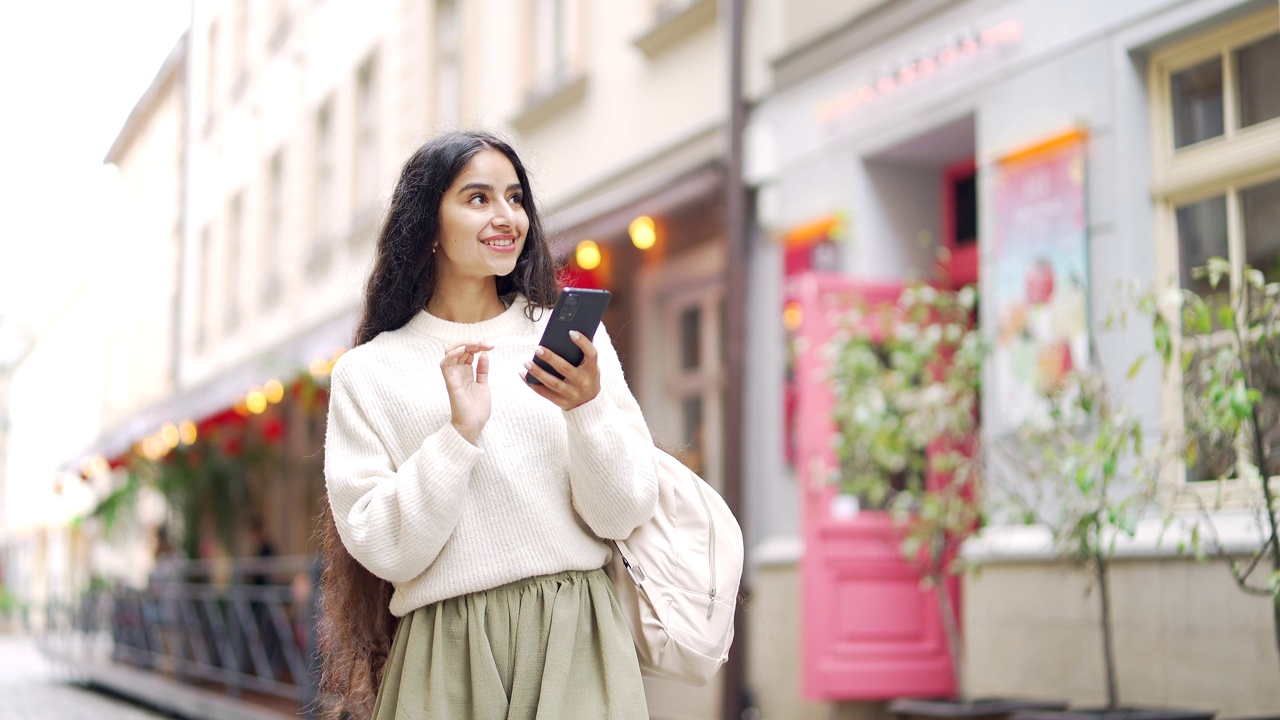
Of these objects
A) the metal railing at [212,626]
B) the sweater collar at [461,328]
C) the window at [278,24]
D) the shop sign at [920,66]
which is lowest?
the metal railing at [212,626]

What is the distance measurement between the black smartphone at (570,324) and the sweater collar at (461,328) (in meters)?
0.28

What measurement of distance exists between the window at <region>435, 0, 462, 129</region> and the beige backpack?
37.7ft

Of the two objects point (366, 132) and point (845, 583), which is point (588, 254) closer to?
point (845, 583)

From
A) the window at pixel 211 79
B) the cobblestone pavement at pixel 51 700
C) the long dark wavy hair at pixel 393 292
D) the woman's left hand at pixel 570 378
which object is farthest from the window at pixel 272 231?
the woman's left hand at pixel 570 378

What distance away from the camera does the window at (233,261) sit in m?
21.2

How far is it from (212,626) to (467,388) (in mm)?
9425

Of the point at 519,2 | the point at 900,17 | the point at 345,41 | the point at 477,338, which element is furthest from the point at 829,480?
the point at 345,41

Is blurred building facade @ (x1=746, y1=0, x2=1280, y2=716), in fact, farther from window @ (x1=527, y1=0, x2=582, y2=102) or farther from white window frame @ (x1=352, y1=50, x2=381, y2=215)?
white window frame @ (x1=352, y1=50, x2=381, y2=215)

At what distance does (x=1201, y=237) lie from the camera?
19.7 ft

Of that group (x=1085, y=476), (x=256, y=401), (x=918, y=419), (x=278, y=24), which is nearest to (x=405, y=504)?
(x=1085, y=476)

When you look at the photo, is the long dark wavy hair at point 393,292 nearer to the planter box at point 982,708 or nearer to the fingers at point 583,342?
the fingers at point 583,342

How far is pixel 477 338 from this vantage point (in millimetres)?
2510

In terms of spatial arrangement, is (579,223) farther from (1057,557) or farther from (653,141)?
(1057,557)

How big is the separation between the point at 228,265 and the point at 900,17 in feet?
53.8
